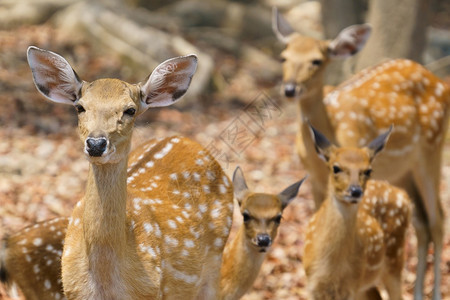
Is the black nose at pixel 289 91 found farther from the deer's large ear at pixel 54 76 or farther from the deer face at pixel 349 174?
the deer's large ear at pixel 54 76

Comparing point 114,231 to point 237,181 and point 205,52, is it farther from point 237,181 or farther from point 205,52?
point 205,52

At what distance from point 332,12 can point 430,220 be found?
3725mm

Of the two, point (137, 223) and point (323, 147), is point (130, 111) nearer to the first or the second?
point (137, 223)

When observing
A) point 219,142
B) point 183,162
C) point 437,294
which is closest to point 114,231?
point 183,162

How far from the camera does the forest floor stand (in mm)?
6520

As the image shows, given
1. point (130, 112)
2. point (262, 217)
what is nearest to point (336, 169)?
point (262, 217)

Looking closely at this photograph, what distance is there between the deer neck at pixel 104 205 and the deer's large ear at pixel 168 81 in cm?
42

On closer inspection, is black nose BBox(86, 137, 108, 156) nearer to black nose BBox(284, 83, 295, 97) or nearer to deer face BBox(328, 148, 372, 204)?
deer face BBox(328, 148, 372, 204)

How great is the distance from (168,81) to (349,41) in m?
2.98

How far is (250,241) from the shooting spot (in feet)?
16.1

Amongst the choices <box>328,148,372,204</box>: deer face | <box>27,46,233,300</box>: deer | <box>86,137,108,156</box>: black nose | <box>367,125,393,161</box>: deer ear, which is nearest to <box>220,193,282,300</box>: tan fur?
<box>27,46,233,300</box>: deer

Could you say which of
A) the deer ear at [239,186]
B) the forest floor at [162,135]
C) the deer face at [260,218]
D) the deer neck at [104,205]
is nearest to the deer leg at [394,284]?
the forest floor at [162,135]

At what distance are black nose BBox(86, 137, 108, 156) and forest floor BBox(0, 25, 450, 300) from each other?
2537mm

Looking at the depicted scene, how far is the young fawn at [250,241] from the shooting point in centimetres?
484
